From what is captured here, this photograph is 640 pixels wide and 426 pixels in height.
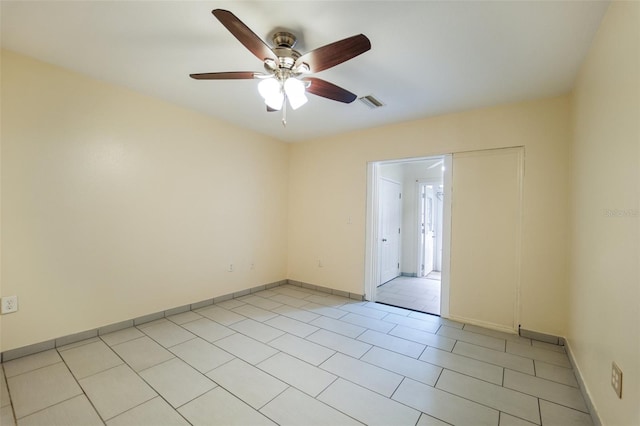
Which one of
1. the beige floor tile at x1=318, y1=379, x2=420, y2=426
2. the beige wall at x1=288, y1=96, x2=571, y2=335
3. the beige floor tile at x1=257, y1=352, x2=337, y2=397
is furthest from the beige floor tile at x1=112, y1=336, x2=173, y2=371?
the beige wall at x1=288, y1=96, x2=571, y2=335

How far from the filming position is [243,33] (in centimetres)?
147

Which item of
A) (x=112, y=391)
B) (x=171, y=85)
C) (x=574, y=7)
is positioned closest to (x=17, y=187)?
(x=171, y=85)

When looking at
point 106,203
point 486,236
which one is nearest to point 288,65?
point 106,203

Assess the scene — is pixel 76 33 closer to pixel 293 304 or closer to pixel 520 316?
pixel 293 304

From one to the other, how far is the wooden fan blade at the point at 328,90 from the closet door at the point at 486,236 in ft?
6.12

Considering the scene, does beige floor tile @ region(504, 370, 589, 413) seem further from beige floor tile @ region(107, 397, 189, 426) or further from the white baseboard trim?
beige floor tile @ region(107, 397, 189, 426)

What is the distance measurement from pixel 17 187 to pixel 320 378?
2.96 m

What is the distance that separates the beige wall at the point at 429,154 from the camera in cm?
271

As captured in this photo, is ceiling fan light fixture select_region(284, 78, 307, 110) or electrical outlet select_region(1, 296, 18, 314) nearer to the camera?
ceiling fan light fixture select_region(284, 78, 307, 110)

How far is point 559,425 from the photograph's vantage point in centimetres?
164

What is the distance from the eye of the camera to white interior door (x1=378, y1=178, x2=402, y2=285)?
4870 mm

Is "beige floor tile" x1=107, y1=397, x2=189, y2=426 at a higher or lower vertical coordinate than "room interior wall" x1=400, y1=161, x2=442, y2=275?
lower

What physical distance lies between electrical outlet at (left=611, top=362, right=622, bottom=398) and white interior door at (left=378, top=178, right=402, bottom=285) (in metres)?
3.24

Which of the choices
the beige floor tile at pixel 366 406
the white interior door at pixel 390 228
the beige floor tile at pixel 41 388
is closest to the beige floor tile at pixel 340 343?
the beige floor tile at pixel 366 406
